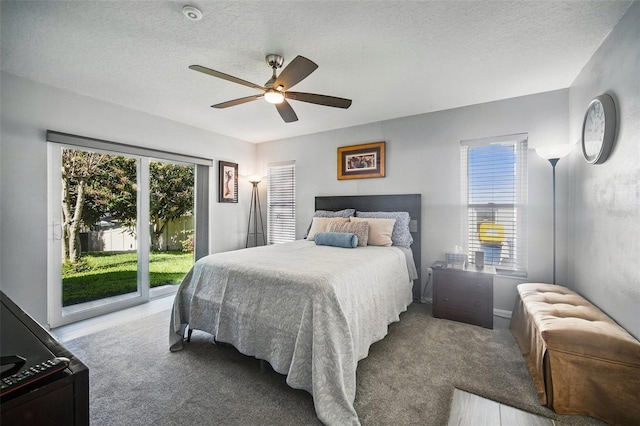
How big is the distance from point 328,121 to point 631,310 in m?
3.54

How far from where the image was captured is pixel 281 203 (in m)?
5.09

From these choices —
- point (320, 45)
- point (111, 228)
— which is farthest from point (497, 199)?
point (111, 228)

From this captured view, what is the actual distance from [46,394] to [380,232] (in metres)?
3.03

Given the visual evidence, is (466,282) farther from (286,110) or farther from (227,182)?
(227,182)

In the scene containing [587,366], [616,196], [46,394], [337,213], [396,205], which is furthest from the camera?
[337,213]

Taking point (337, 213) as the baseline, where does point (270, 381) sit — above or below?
below

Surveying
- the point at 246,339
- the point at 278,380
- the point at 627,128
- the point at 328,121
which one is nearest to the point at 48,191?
the point at 246,339

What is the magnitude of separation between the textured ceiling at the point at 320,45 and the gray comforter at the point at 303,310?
1.74m

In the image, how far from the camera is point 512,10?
5.83 ft

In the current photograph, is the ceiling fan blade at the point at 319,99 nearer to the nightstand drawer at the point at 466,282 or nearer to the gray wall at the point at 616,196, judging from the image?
the gray wall at the point at 616,196

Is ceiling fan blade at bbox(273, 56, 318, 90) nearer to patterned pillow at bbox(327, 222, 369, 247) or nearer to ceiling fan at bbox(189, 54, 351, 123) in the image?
ceiling fan at bbox(189, 54, 351, 123)

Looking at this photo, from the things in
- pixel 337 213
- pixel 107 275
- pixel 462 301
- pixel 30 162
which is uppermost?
pixel 30 162

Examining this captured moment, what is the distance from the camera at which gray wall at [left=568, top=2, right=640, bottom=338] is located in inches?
68.0

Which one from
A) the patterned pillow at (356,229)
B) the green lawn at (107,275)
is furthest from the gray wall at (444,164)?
the green lawn at (107,275)
